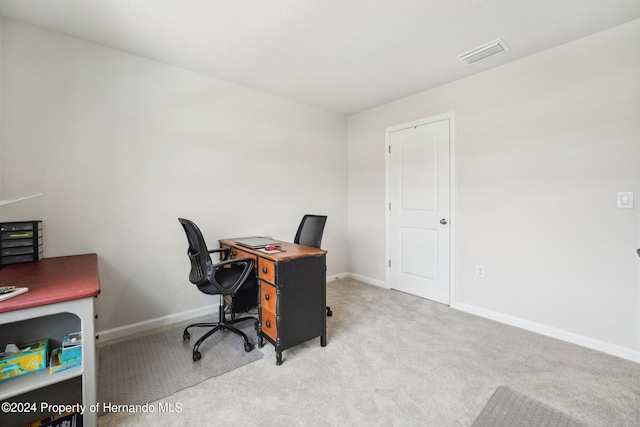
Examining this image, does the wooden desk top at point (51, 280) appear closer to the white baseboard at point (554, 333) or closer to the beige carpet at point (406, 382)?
the beige carpet at point (406, 382)

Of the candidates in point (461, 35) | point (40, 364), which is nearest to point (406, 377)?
point (40, 364)

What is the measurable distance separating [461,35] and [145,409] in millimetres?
3326

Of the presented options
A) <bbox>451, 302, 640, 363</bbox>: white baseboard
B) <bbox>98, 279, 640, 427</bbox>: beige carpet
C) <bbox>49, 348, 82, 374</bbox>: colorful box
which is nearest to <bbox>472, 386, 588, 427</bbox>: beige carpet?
<bbox>98, 279, 640, 427</bbox>: beige carpet

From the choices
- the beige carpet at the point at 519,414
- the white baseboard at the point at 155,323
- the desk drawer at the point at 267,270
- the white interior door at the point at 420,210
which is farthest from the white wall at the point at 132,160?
the beige carpet at the point at 519,414

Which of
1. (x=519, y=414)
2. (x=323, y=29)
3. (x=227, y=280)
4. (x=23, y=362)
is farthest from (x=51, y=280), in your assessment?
(x=519, y=414)

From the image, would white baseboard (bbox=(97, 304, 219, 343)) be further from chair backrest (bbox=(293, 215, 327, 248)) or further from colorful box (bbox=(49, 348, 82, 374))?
chair backrest (bbox=(293, 215, 327, 248))

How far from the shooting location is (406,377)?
1865 millimetres

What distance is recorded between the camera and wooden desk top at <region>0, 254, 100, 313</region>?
1244 millimetres

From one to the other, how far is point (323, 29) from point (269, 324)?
7.52 ft

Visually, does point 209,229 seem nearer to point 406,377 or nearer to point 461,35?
point 406,377

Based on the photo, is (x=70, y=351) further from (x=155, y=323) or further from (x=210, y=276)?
(x=155, y=323)

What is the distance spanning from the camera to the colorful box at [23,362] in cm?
133

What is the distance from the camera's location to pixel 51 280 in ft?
5.06

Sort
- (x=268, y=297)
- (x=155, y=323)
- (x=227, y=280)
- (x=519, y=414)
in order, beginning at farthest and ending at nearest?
(x=155, y=323)
(x=227, y=280)
(x=268, y=297)
(x=519, y=414)
